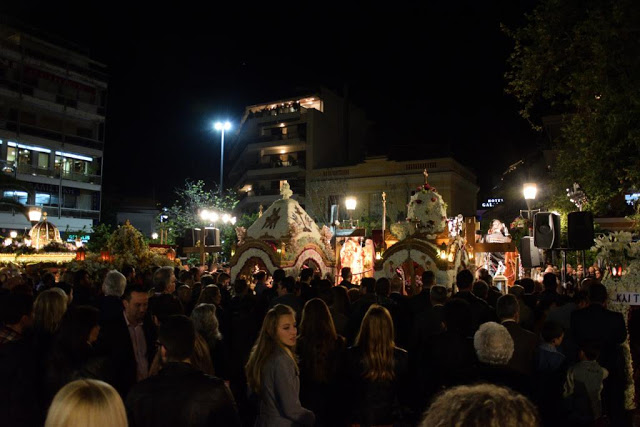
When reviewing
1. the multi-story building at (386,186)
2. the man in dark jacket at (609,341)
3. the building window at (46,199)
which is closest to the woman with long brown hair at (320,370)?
the man in dark jacket at (609,341)

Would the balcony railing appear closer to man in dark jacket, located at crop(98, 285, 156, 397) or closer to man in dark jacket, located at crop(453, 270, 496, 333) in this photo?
man in dark jacket, located at crop(98, 285, 156, 397)

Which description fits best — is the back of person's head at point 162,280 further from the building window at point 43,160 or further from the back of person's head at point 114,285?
the building window at point 43,160

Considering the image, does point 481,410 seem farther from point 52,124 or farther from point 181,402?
point 52,124

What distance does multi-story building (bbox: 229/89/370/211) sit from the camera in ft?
152

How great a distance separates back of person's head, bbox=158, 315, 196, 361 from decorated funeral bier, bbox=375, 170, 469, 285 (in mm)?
10538

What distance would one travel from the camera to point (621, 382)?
20.3 ft

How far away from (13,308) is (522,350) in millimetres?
4629


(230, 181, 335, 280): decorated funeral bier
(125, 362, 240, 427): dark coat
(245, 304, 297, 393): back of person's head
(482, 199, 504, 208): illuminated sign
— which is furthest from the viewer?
(482, 199, 504, 208): illuminated sign

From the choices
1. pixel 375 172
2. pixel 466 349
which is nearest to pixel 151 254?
pixel 466 349

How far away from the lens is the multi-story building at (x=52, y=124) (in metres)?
40.2

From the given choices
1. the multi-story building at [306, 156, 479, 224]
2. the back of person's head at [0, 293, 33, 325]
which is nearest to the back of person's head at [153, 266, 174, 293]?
the back of person's head at [0, 293, 33, 325]

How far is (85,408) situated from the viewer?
2066 millimetres

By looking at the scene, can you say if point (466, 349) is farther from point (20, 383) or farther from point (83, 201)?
point (83, 201)

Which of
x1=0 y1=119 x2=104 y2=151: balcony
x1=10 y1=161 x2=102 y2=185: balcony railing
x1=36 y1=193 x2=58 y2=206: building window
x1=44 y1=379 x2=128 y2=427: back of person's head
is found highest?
x1=0 y1=119 x2=104 y2=151: balcony
